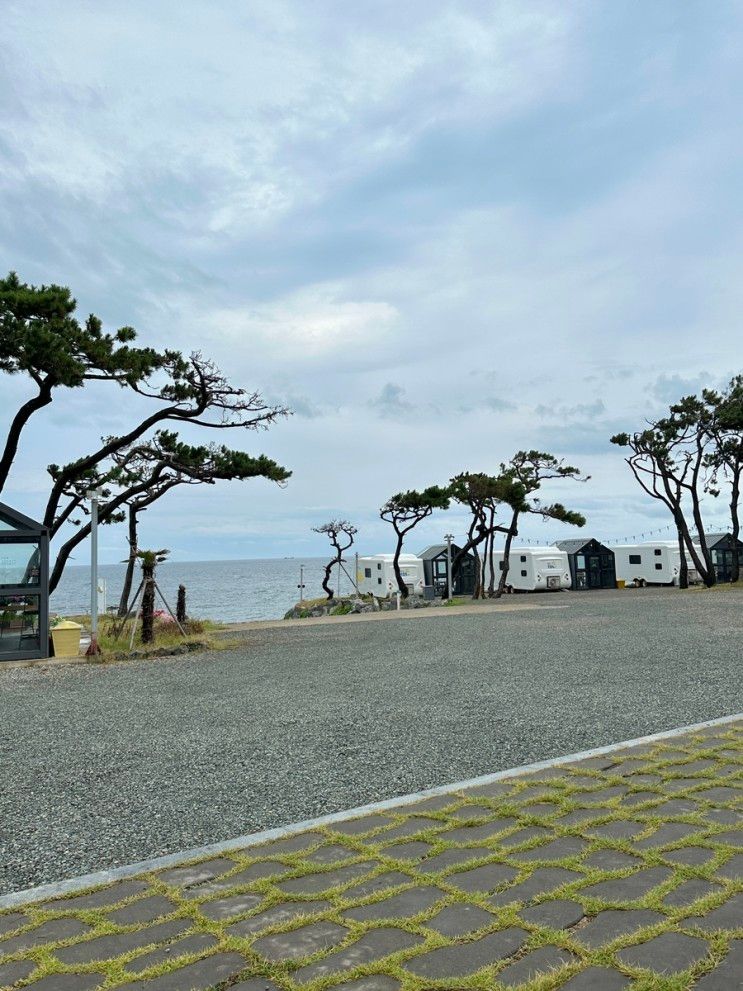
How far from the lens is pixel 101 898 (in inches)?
111

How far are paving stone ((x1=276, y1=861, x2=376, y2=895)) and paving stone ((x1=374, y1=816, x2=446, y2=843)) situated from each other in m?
0.31

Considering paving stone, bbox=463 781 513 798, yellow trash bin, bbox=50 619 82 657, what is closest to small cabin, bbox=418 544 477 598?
yellow trash bin, bbox=50 619 82 657

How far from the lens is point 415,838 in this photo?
329 centimetres

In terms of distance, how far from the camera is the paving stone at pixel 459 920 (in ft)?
8.03

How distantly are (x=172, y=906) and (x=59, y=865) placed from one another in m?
0.86

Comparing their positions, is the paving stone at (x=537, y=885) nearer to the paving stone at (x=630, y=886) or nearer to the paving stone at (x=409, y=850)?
the paving stone at (x=630, y=886)

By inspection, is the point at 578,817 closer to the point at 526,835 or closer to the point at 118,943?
the point at 526,835

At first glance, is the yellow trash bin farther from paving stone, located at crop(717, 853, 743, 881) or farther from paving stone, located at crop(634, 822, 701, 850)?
paving stone, located at crop(717, 853, 743, 881)

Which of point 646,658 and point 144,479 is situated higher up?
point 144,479

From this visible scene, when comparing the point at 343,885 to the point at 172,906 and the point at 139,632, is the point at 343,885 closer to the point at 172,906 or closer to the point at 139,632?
the point at 172,906

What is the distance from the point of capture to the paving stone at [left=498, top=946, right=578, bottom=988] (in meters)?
2.16

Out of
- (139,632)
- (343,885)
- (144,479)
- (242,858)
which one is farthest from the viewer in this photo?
(144,479)

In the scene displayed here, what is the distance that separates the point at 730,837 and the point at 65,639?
1192 centimetres

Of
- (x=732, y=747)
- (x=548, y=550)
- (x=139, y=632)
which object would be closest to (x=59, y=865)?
(x=732, y=747)
